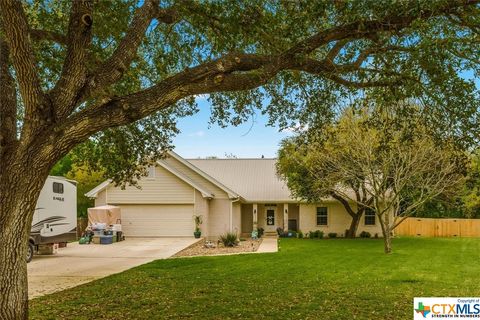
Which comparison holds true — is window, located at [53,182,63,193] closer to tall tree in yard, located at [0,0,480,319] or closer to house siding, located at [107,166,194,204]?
house siding, located at [107,166,194,204]

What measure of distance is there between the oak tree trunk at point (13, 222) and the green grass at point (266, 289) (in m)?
2.51

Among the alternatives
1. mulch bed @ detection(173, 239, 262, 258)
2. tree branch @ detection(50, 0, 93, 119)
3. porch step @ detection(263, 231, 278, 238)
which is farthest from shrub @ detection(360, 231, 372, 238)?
tree branch @ detection(50, 0, 93, 119)

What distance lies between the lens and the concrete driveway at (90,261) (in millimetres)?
12062

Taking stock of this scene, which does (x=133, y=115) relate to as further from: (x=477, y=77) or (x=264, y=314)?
(x=477, y=77)

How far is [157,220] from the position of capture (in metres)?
26.7

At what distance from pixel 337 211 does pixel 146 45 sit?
80.7ft

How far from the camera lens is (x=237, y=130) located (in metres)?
9.98

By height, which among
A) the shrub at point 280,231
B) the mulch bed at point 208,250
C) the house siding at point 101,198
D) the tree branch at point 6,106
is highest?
the tree branch at point 6,106

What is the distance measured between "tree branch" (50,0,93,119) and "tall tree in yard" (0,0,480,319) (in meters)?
0.01

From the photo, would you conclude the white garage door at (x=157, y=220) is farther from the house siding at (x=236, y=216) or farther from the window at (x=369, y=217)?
the window at (x=369, y=217)

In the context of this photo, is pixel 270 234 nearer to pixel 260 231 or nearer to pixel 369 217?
pixel 260 231

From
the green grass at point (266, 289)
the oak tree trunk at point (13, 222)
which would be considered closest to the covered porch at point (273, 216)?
the green grass at point (266, 289)

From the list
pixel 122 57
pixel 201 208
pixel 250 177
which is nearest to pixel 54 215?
pixel 201 208

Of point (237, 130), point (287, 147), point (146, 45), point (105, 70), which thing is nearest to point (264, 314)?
point (237, 130)
